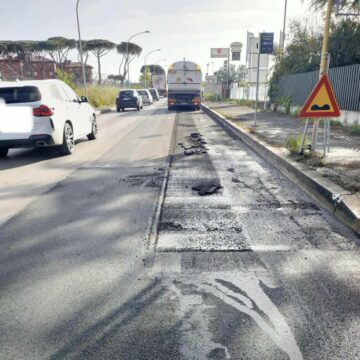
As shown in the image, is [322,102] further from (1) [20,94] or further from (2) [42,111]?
(1) [20,94]

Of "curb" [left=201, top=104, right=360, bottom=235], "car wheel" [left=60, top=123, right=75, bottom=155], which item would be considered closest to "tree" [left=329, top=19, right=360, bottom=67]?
"curb" [left=201, top=104, right=360, bottom=235]

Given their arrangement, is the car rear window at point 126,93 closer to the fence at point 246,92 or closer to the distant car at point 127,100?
the distant car at point 127,100

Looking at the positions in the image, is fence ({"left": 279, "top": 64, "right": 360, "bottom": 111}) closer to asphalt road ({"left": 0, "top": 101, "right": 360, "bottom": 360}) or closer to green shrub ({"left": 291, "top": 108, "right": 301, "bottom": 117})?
green shrub ({"left": 291, "top": 108, "right": 301, "bottom": 117})

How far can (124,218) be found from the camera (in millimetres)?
4266

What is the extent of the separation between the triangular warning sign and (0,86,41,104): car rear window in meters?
5.74

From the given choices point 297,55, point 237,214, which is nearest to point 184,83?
point 297,55

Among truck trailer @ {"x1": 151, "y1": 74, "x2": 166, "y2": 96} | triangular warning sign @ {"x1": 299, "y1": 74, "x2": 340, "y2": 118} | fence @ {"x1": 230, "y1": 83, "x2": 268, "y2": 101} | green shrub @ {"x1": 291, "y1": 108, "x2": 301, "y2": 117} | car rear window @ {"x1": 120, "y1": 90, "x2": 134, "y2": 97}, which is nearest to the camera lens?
triangular warning sign @ {"x1": 299, "y1": 74, "x2": 340, "y2": 118}

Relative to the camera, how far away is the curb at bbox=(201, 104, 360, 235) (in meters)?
4.09

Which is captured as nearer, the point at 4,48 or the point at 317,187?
the point at 317,187

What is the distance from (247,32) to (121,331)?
36.0 meters

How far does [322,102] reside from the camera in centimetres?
625

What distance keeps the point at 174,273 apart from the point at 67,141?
6.29 m

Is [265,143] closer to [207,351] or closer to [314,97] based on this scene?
[314,97]

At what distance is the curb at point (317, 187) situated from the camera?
4.09 m
